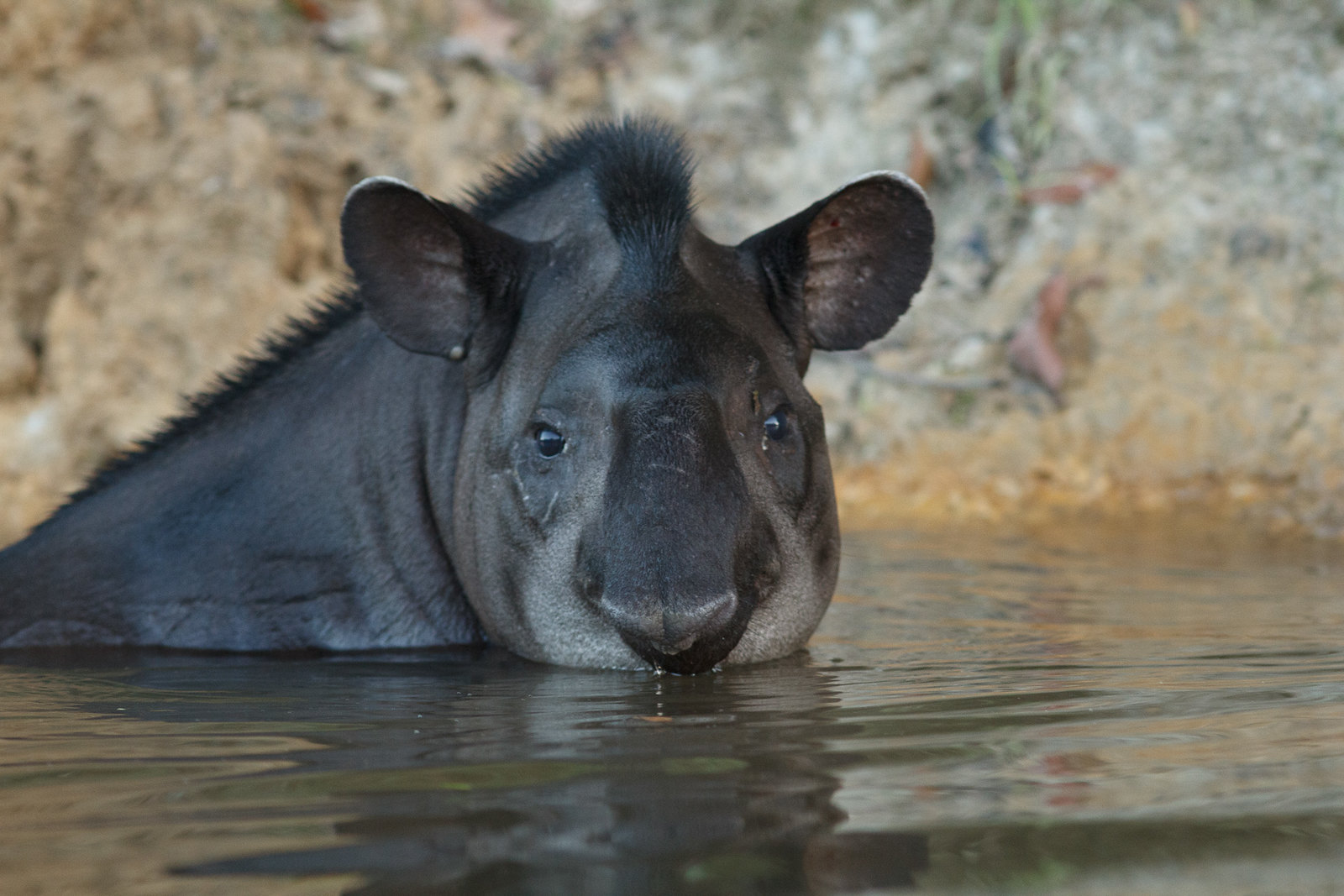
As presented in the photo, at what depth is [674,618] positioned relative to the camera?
3.34 m

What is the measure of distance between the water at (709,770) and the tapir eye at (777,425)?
60cm

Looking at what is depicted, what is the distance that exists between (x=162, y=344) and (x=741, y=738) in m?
6.92

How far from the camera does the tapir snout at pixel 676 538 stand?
3.36 m

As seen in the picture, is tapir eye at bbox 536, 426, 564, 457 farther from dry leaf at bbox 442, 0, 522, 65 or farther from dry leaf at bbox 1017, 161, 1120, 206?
dry leaf at bbox 442, 0, 522, 65

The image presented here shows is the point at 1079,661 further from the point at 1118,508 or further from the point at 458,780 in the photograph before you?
the point at 1118,508

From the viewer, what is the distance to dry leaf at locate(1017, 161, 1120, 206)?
888cm

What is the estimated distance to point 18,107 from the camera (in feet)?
29.7

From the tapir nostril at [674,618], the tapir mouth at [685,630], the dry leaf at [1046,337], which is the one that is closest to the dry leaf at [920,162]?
the dry leaf at [1046,337]

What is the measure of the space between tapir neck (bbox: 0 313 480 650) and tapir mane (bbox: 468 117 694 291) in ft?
2.19

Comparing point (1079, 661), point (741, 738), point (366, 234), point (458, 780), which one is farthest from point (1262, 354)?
point (458, 780)

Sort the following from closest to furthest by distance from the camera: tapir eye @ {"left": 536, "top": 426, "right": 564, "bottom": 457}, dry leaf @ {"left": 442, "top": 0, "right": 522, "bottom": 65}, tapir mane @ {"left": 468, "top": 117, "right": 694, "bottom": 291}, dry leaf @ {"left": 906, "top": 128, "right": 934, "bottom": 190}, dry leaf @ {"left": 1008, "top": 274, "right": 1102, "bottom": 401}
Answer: tapir eye @ {"left": 536, "top": 426, "right": 564, "bottom": 457}
tapir mane @ {"left": 468, "top": 117, "right": 694, "bottom": 291}
dry leaf @ {"left": 1008, "top": 274, "right": 1102, "bottom": 401}
dry leaf @ {"left": 906, "top": 128, "right": 934, "bottom": 190}
dry leaf @ {"left": 442, "top": 0, "right": 522, "bottom": 65}

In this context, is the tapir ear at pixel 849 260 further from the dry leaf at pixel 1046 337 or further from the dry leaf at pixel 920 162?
the dry leaf at pixel 920 162

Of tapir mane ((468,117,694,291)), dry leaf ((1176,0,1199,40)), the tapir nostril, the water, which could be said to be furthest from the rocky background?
the tapir nostril

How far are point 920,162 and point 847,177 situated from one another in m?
0.45
